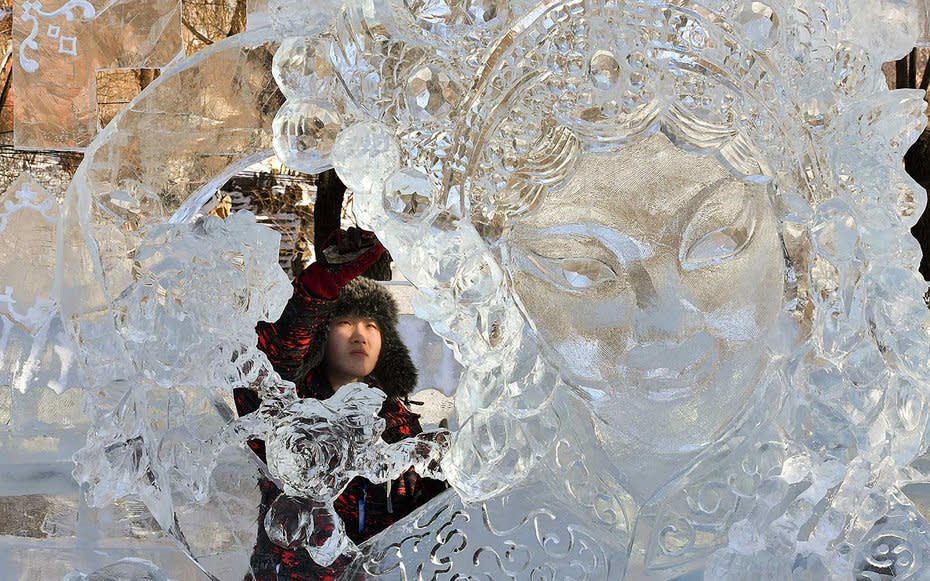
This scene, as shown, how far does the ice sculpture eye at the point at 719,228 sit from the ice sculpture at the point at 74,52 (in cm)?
65

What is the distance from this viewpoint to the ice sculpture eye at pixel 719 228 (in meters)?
0.69

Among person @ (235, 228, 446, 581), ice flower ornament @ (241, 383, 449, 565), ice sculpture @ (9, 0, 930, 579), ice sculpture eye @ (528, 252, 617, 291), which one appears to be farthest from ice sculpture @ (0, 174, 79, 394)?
ice sculpture eye @ (528, 252, 617, 291)

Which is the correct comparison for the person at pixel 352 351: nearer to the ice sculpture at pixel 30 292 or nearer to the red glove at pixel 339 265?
the red glove at pixel 339 265

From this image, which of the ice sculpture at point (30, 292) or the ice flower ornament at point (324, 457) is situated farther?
the ice sculpture at point (30, 292)

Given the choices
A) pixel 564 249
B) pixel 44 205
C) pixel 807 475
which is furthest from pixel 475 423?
pixel 44 205

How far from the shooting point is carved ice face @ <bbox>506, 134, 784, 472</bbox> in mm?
681

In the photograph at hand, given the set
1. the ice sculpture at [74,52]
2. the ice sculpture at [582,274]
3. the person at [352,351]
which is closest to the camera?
the ice sculpture at [582,274]

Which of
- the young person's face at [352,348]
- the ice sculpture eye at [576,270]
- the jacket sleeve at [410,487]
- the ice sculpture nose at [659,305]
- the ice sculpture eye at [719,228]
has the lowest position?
the jacket sleeve at [410,487]

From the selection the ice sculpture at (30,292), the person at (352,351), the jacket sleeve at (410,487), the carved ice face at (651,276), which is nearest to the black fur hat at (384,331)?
the person at (352,351)

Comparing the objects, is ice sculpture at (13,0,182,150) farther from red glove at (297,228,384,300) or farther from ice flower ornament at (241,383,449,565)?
ice flower ornament at (241,383,449,565)

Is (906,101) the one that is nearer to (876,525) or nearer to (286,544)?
(876,525)

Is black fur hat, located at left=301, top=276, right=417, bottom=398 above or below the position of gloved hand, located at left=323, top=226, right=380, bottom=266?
below

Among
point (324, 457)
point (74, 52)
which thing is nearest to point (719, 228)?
point (324, 457)

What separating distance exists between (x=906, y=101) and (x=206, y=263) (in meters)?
0.49
